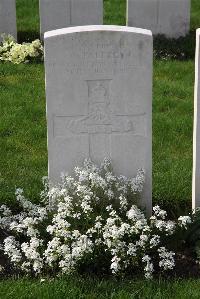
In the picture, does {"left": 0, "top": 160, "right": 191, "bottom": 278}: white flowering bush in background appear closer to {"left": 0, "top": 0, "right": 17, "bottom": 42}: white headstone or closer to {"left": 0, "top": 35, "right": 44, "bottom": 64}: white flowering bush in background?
{"left": 0, "top": 35, "right": 44, "bottom": 64}: white flowering bush in background

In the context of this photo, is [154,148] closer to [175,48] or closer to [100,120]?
[100,120]

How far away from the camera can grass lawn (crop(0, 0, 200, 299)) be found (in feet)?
13.9

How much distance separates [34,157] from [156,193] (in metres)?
1.42

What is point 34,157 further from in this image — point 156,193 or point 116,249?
point 116,249

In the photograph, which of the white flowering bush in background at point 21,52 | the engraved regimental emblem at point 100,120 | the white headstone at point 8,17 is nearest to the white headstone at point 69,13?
the white headstone at point 8,17

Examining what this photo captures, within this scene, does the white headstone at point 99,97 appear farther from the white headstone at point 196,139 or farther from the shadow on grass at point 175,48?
the shadow on grass at point 175,48

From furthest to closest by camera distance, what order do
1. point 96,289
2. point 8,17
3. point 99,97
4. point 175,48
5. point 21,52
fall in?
point 8,17 < point 175,48 < point 21,52 < point 99,97 < point 96,289

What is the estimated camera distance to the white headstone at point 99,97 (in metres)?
4.67

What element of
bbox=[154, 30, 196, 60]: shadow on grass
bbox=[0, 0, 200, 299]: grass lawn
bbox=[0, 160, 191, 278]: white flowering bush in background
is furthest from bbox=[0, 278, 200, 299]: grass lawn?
bbox=[154, 30, 196, 60]: shadow on grass

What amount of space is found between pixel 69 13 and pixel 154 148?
415 centimetres

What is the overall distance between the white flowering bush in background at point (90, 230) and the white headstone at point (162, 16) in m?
5.48

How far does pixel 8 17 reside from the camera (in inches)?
391

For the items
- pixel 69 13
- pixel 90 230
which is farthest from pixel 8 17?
pixel 90 230

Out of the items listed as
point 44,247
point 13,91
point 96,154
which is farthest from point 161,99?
point 44,247
